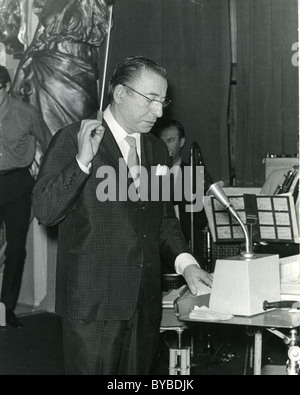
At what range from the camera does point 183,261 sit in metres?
2.55

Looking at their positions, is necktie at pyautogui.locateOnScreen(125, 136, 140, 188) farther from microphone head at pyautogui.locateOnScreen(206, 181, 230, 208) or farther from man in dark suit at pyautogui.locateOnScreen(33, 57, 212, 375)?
microphone head at pyautogui.locateOnScreen(206, 181, 230, 208)

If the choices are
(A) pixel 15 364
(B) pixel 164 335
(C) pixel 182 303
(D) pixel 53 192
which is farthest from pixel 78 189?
(B) pixel 164 335

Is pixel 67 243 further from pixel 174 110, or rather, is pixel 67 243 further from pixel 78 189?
pixel 174 110

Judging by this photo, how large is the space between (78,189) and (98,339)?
51cm

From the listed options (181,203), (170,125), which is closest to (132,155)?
(181,203)

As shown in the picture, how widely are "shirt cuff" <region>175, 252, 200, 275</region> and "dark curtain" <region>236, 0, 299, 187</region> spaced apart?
11.2 feet

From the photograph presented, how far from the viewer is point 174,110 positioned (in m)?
6.18

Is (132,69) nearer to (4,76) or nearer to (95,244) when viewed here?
(95,244)

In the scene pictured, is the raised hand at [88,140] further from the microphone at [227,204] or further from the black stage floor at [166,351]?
the black stage floor at [166,351]

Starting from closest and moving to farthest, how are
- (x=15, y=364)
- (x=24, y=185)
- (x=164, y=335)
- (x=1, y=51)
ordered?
(x=15, y=364) < (x=164, y=335) < (x=24, y=185) < (x=1, y=51)

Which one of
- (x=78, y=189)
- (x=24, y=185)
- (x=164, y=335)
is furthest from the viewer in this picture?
(x=24, y=185)

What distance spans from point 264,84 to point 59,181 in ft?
12.8

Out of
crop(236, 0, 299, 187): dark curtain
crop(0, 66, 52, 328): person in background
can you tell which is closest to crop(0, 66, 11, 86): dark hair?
crop(0, 66, 52, 328): person in background

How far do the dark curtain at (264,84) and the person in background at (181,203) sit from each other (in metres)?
0.47
